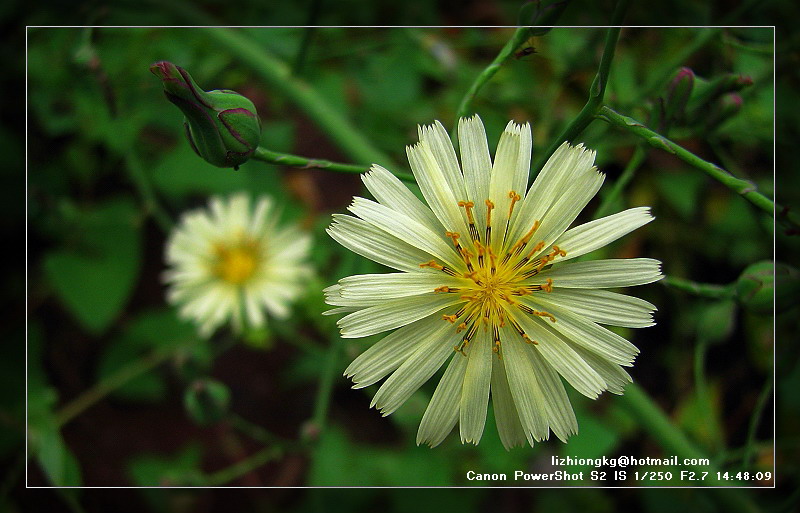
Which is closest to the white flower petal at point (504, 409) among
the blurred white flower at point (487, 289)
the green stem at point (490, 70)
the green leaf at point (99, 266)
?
the blurred white flower at point (487, 289)

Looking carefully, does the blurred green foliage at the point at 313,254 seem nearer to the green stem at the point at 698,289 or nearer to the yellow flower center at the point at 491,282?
the green stem at the point at 698,289

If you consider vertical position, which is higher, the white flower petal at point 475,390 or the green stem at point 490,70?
the green stem at point 490,70

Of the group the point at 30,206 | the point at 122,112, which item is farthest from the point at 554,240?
the point at 30,206

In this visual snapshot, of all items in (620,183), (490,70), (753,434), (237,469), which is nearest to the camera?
(490,70)

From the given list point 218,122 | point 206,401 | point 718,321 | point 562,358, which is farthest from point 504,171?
point 206,401

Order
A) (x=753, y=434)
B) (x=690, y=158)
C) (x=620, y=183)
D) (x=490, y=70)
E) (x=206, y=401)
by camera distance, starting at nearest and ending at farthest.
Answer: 1. (x=690, y=158)
2. (x=490, y=70)
3. (x=620, y=183)
4. (x=753, y=434)
5. (x=206, y=401)

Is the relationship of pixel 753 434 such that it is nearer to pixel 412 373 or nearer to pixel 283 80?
pixel 412 373
